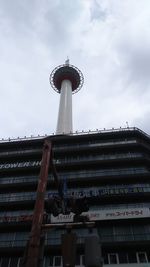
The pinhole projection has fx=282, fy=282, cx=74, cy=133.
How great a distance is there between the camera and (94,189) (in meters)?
43.1

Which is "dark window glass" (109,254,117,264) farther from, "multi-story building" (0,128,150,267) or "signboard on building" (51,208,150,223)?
"signboard on building" (51,208,150,223)

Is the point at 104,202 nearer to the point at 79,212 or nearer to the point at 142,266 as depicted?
the point at 142,266

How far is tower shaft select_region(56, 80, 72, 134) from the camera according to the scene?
6546 centimetres

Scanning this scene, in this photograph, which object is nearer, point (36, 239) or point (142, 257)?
point (36, 239)

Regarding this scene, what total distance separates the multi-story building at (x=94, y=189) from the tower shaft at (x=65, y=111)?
1270cm

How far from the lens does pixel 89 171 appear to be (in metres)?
46.4

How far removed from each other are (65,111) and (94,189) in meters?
33.3

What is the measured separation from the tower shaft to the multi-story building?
12698mm

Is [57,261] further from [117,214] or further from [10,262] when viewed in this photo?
[117,214]

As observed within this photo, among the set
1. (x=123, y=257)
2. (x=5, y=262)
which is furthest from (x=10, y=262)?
(x=123, y=257)

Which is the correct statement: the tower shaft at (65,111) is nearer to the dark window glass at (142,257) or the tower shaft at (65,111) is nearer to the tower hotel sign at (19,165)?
the tower hotel sign at (19,165)

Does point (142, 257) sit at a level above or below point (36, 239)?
above

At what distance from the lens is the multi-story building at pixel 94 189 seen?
1411 inches

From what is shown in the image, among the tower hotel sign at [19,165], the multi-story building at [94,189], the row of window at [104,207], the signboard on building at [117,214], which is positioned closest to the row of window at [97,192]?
the multi-story building at [94,189]
